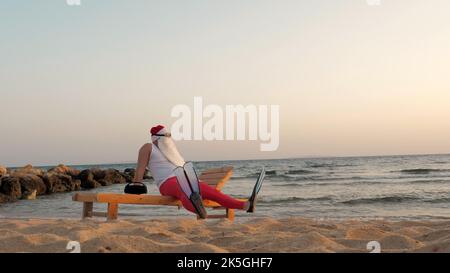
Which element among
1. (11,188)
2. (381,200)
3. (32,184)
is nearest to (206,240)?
(381,200)

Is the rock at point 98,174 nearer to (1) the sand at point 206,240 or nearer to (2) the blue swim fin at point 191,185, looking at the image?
(1) the sand at point 206,240

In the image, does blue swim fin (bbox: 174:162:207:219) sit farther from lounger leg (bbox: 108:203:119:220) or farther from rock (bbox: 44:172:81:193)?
rock (bbox: 44:172:81:193)

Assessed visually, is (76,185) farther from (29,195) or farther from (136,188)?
(136,188)

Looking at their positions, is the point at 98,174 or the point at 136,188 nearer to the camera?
the point at 136,188

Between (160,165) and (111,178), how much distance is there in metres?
24.6

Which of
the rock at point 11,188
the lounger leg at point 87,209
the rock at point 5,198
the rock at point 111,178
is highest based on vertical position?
the lounger leg at point 87,209

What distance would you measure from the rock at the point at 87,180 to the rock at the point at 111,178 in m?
1.16

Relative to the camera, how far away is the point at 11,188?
55.3ft

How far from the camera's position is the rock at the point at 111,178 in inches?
1125

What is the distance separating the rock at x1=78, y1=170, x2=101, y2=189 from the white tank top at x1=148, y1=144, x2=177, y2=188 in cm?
2121

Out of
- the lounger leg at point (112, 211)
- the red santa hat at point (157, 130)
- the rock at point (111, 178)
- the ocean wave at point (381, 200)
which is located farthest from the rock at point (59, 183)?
the red santa hat at point (157, 130)
